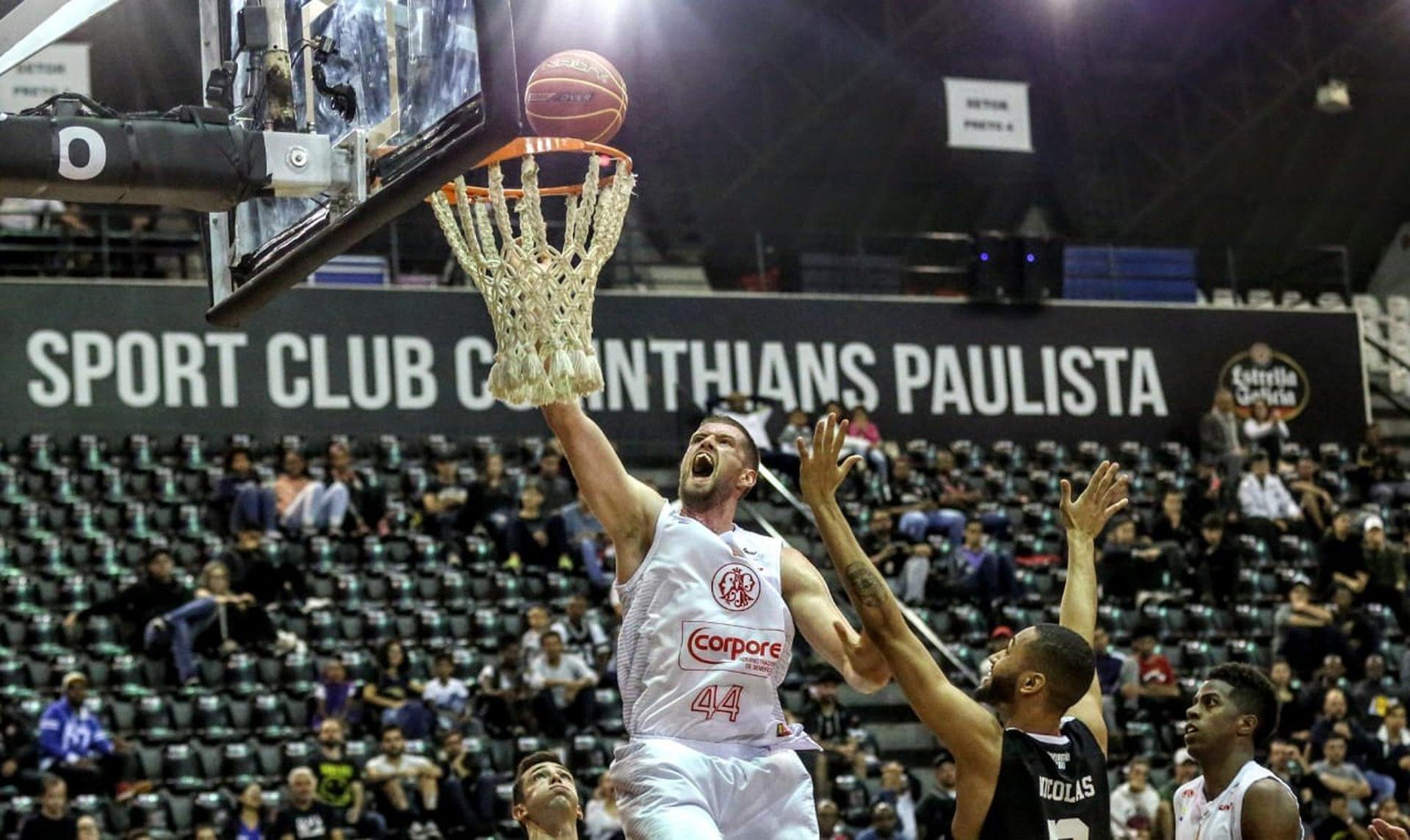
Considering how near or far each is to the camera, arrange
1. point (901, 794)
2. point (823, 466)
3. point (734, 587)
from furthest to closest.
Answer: point (901, 794) < point (734, 587) < point (823, 466)

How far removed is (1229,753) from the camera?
659cm

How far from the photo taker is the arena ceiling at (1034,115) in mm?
25391

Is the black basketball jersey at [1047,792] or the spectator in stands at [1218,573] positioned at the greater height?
the spectator in stands at [1218,573]

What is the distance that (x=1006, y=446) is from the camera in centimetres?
2205

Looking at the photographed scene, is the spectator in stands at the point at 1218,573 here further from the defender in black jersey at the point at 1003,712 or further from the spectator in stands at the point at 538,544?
the defender in black jersey at the point at 1003,712

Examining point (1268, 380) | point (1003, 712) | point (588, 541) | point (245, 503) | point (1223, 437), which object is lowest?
point (1003, 712)

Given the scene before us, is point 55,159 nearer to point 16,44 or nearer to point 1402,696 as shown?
point 16,44

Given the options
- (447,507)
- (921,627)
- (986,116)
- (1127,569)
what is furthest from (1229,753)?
(986,116)

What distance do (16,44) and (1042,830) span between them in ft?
12.1

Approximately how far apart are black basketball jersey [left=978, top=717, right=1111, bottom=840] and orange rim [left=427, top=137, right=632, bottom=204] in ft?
7.88

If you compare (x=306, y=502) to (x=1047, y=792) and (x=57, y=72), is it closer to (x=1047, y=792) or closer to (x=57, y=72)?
(x=57, y=72)

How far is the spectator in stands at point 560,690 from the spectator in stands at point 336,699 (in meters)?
1.32

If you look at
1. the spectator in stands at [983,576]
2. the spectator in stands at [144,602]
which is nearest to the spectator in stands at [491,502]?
the spectator in stands at [144,602]

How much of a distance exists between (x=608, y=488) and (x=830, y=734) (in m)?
10.2
